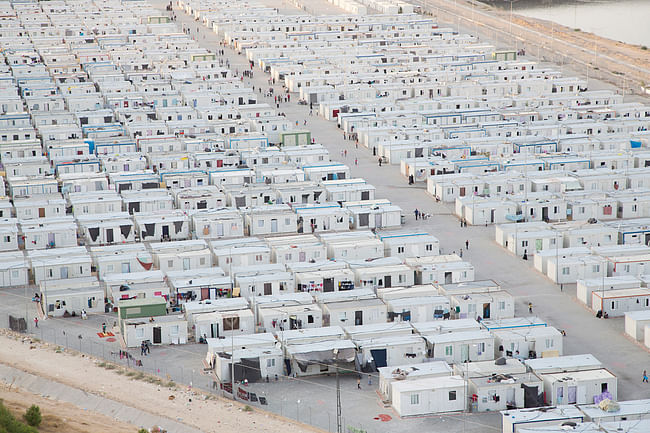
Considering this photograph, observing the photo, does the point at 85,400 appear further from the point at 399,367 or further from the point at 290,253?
the point at 290,253

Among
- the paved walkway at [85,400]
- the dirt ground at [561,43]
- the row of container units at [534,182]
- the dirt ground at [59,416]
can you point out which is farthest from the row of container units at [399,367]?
the dirt ground at [561,43]

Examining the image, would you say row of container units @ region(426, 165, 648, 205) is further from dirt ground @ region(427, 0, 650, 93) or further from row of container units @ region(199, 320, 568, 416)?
dirt ground @ region(427, 0, 650, 93)

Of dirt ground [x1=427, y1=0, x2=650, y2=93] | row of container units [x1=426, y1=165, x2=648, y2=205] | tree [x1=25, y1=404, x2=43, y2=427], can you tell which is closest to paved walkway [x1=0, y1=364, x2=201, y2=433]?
tree [x1=25, y1=404, x2=43, y2=427]

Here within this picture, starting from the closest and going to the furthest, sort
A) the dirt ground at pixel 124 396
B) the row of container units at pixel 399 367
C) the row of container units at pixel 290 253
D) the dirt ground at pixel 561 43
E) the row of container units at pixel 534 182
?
the dirt ground at pixel 124 396 < the row of container units at pixel 399 367 < the row of container units at pixel 290 253 < the row of container units at pixel 534 182 < the dirt ground at pixel 561 43

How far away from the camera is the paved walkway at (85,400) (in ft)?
110

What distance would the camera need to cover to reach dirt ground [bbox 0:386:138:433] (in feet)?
102

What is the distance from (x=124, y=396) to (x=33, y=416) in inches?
188

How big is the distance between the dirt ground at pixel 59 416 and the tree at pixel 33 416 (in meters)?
0.19

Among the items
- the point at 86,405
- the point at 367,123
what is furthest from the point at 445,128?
the point at 86,405

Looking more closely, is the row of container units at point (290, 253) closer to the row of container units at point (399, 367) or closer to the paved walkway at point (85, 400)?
the row of container units at point (399, 367)

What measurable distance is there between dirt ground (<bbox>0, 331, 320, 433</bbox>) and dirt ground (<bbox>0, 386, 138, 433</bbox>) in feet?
0.12

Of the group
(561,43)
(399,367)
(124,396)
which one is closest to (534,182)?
(399,367)

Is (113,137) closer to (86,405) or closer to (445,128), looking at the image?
(445,128)

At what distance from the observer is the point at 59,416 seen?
32188 mm
